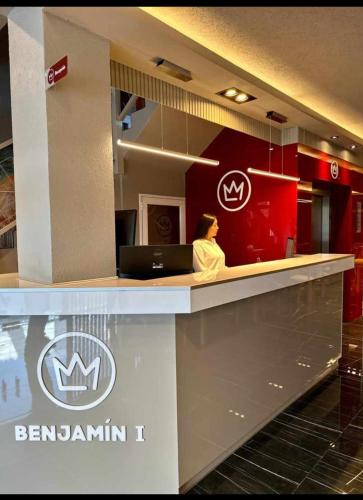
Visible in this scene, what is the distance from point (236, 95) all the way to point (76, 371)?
2.88m

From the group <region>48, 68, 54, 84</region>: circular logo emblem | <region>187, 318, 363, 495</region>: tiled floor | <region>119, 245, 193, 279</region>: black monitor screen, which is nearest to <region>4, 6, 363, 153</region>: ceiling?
<region>48, 68, 54, 84</region>: circular logo emblem

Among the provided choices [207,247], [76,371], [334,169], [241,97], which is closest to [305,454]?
[76,371]

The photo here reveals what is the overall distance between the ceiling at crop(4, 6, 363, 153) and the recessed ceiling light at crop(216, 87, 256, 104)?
78 mm

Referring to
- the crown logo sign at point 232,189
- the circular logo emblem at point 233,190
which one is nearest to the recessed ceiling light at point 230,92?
the circular logo emblem at point 233,190

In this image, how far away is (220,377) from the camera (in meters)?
2.16

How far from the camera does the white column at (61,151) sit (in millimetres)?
2041

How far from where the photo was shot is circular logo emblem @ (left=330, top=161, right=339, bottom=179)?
17.9ft

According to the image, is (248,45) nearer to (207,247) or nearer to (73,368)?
(207,247)

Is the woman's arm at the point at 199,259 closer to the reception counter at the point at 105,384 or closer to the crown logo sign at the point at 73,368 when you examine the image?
the reception counter at the point at 105,384

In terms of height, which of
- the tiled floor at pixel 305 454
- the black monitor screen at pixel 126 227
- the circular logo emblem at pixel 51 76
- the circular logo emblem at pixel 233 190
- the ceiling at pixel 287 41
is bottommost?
the tiled floor at pixel 305 454

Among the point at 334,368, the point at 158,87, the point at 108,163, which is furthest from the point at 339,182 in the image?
the point at 108,163

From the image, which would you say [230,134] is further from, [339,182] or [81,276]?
[81,276]

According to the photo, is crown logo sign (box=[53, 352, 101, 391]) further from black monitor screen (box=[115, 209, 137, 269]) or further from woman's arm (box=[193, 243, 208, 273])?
woman's arm (box=[193, 243, 208, 273])

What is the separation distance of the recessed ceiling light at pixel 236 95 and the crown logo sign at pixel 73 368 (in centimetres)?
268
